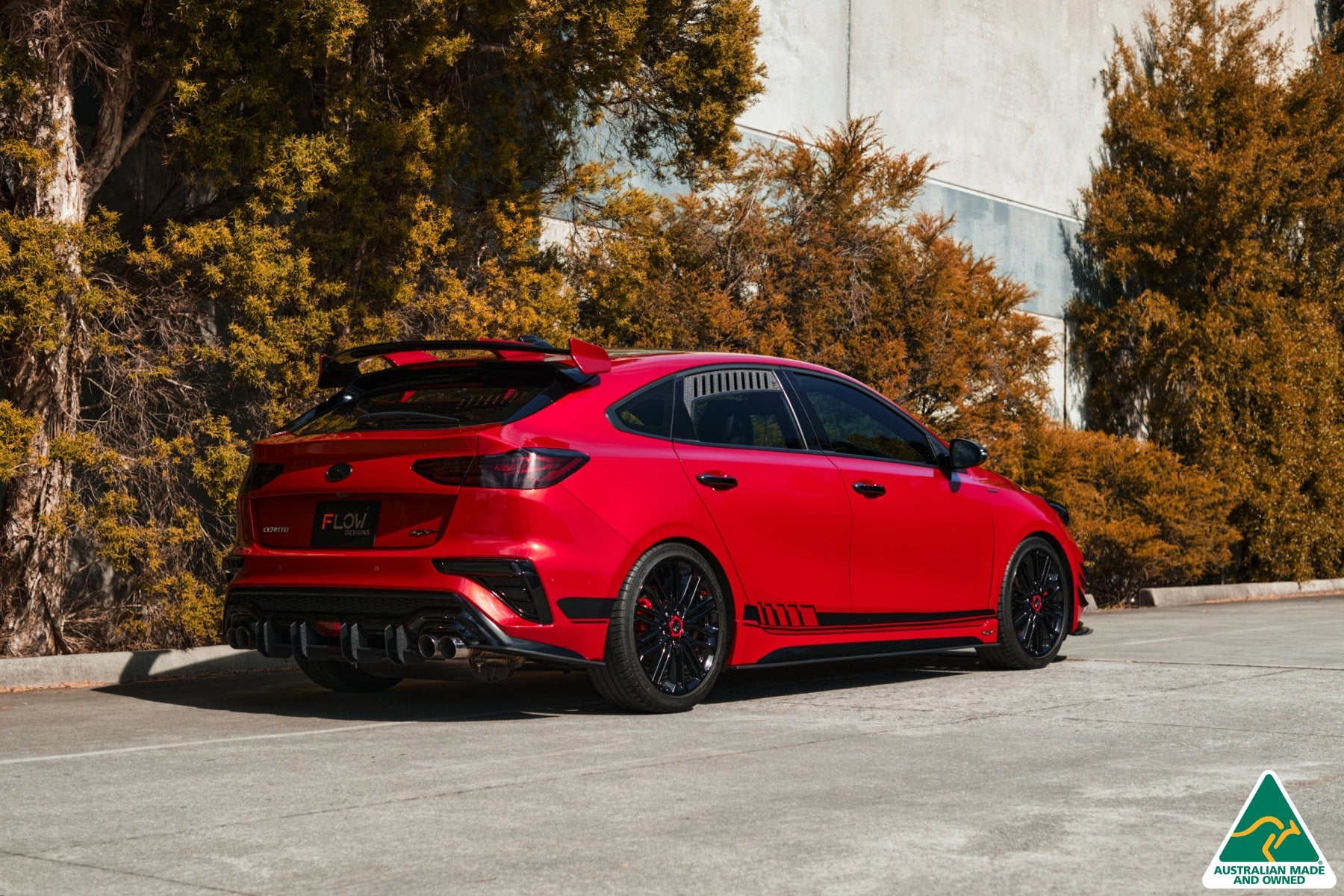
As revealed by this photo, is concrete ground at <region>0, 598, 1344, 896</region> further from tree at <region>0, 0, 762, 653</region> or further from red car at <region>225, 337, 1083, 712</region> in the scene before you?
tree at <region>0, 0, 762, 653</region>

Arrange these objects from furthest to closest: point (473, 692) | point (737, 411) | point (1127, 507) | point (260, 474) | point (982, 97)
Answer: point (982, 97)
point (1127, 507)
point (473, 692)
point (737, 411)
point (260, 474)

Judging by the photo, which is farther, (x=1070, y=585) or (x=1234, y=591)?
(x=1234, y=591)

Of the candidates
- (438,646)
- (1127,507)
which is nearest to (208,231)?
(438,646)

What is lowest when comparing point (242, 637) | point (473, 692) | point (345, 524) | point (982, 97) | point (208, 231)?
point (473, 692)

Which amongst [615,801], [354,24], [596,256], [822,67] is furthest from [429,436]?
[822,67]

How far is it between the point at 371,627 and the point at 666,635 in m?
1.35

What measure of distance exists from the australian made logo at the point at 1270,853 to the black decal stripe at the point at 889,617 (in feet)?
11.4

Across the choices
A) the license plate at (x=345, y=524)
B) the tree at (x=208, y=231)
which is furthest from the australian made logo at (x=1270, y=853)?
the tree at (x=208, y=231)

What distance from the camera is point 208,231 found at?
998 centimetres

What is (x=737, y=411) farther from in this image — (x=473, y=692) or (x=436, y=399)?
(x=473, y=692)

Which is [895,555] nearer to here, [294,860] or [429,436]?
[429,436]

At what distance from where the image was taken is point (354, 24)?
9.76 m

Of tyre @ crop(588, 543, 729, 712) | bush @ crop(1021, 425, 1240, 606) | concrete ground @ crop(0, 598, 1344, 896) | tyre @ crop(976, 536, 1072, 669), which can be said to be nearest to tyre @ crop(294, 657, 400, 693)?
concrete ground @ crop(0, 598, 1344, 896)

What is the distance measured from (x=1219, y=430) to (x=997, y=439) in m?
6.70
